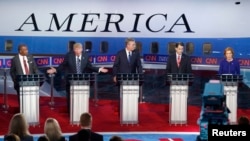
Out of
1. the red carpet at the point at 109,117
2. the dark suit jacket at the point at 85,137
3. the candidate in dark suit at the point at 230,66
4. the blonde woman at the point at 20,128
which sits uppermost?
the candidate in dark suit at the point at 230,66

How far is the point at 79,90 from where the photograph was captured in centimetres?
1393

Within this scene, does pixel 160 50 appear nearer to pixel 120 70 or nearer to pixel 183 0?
pixel 183 0

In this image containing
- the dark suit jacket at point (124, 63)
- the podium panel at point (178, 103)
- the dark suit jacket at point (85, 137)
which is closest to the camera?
the dark suit jacket at point (85, 137)

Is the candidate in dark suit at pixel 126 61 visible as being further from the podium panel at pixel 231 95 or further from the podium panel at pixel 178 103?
the podium panel at pixel 231 95

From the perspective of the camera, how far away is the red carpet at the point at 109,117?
14023mm

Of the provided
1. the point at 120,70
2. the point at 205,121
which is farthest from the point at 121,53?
the point at 205,121

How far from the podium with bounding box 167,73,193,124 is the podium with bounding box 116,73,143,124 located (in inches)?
32.0

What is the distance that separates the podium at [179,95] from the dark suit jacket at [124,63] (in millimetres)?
1158

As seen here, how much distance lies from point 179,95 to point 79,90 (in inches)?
95.9

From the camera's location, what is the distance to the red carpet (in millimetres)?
14023

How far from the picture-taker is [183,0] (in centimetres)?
1802

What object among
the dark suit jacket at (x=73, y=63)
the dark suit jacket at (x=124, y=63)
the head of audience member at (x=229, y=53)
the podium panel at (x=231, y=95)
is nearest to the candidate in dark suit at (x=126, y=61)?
the dark suit jacket at (x=124, y=63)

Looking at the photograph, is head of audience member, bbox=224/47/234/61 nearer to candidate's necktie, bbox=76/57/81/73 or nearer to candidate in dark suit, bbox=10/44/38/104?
candidate's necktie, bbox=76/57/81/73

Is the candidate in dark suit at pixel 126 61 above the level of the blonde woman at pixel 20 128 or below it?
above
